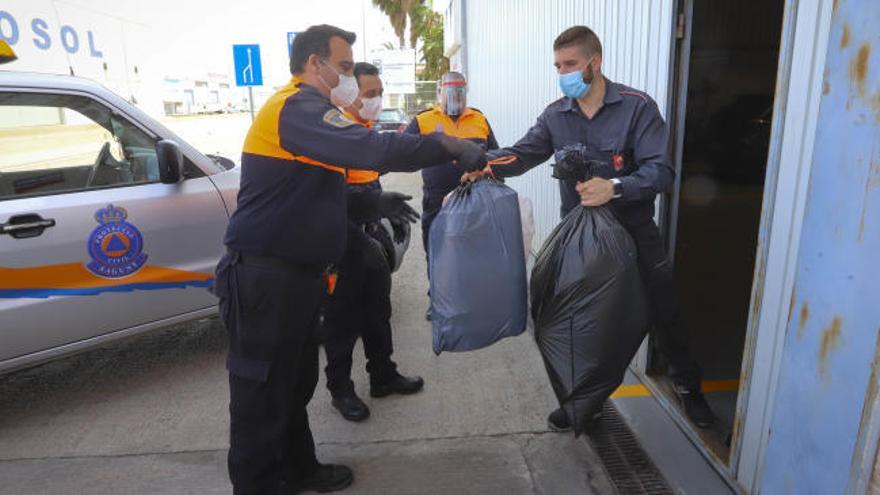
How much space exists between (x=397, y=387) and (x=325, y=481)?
937 mm

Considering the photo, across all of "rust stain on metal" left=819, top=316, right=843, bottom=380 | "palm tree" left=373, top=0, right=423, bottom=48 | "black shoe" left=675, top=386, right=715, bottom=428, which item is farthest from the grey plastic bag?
"palm tree" left=373, top=0, right=423, bottom=48

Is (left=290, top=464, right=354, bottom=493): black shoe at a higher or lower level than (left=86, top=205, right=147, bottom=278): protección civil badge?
lower

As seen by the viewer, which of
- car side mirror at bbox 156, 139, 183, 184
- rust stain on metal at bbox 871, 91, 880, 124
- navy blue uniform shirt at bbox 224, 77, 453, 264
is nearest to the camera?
rust stain on metal at bbox 871, 91, 880, 124

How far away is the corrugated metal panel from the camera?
9.64ft

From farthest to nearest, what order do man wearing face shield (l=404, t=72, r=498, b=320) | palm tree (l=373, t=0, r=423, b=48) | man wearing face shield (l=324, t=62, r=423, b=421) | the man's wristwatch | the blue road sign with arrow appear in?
palm tree (l=373, t=0, r=423, b=48) → the blue road sign with arrow → man wearing face shield (l=404, t=72, r=498, b=320) → man wearing face shield (l=324, t=62, r=423, b=421) → the man's wristwatch

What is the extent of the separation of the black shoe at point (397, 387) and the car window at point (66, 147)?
183cm

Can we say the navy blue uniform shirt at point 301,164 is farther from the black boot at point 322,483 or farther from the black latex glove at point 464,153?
the black boot at point 322,483

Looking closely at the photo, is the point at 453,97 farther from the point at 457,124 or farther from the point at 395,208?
the point at 395,208

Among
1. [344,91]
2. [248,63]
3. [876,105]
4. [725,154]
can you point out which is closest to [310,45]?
[344,91]

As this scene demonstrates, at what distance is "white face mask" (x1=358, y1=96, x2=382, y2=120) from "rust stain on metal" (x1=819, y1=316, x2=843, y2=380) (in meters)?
2.46

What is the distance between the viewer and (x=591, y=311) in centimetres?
222

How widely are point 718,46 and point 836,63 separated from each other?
440 centimetres

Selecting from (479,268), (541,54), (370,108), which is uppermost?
(541,54)

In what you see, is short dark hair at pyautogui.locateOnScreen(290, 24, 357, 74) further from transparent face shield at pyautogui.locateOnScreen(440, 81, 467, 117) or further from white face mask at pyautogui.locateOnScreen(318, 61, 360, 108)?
transparent face shield at pyautogui.locateOnScreen(440, 81, 467, 117)
